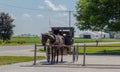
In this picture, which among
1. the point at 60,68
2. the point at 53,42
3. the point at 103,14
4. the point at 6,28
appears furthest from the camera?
the point at 6,28

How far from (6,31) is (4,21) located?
2.44m

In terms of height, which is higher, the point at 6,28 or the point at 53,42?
the point at 6,28

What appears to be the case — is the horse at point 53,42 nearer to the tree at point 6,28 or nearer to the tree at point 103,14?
the tree at point 103,14

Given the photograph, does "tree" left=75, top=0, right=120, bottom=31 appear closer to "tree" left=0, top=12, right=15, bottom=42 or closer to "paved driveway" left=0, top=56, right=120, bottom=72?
"paved driveway" left=0, top=56, right=120, bottom=72

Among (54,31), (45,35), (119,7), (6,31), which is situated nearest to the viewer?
(45,35)

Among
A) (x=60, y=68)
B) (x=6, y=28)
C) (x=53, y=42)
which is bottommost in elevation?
(x=60, y=68)

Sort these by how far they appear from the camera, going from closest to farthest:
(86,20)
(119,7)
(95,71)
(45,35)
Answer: (95,71), (45,35), (119,7), (86,20)

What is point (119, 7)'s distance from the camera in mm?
47000

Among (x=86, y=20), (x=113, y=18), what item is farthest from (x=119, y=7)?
(x=86, y=20)

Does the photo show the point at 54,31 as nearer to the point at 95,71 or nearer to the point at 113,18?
the point at 95,71

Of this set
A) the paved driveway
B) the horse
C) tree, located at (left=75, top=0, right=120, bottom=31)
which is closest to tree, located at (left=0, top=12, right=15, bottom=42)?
tree, located at (left=75, top=0, right=120, bottom=31)

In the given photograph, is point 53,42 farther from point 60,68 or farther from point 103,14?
point 103,14

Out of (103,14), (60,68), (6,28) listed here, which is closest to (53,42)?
(60,68)

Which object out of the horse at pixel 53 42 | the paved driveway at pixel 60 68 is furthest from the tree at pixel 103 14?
the paved driveway at pixel 60 68
